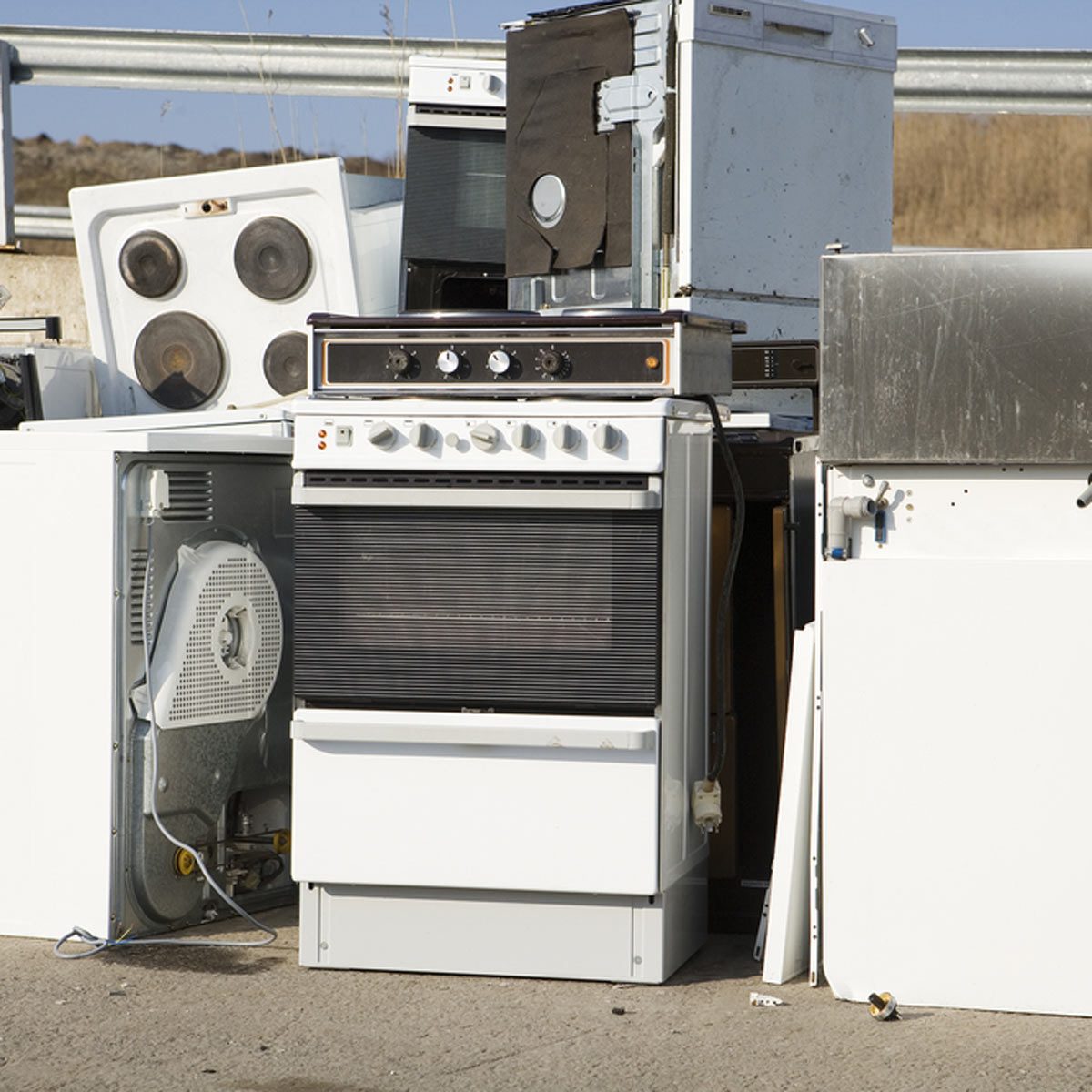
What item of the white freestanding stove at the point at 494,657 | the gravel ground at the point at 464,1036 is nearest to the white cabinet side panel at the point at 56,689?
the gravel ground at the point at 464,1036

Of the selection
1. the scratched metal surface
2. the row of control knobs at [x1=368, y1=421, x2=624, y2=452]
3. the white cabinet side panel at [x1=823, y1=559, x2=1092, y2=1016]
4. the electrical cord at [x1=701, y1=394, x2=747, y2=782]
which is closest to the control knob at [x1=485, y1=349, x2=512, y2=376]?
the row of control knobs at [x1=368, y1=421, x2=624, y2=452]

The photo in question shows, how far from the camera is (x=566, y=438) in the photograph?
10.4ft

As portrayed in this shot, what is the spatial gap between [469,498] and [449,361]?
0.90ft

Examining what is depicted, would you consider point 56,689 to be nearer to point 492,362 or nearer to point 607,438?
point 492,362

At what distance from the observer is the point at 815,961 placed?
323 cm

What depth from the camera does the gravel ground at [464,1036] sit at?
2738mm

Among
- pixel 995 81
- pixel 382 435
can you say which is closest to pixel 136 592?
pixel 382 435

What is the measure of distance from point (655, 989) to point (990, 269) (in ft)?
4.69

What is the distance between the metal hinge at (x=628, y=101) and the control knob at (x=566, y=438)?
138 centimetres

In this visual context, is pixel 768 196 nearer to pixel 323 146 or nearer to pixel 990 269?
pixel 990 269

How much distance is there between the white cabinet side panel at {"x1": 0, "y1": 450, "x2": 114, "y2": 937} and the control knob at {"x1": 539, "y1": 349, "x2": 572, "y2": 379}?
878mm

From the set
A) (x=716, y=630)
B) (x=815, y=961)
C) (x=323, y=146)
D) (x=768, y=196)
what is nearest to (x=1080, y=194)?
(x=768, y=196)

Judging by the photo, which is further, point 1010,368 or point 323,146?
point 323,146

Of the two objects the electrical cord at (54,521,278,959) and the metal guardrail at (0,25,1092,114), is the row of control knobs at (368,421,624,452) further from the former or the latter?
the metal guardrail at (0,25,1092,114)
